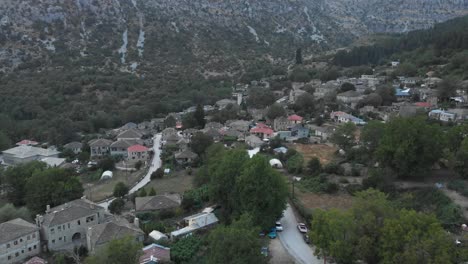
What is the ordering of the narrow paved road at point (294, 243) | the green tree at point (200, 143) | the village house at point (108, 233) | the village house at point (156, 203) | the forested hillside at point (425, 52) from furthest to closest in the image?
the forested hillside at point (425, 52)
the green tree at point (200, 143)
the village house at point (156, 203)
the village house at point (108, 233)
the narrow paved road at point (294, 243)

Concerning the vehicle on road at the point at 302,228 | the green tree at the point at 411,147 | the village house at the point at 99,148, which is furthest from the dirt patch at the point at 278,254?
the village house at the point at 99,148

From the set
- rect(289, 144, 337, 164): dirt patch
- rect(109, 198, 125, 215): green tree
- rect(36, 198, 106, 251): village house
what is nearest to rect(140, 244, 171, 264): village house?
rect(36, 198, 106, 251): village house

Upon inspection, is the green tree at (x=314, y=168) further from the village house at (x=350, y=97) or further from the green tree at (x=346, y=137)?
the village house at (x=350, y=97)

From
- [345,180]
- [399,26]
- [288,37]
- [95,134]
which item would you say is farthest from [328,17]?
[345,180]

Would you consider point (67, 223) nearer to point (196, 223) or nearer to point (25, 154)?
point (196, 223)

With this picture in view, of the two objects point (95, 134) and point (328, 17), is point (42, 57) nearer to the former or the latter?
point (95, 134)
